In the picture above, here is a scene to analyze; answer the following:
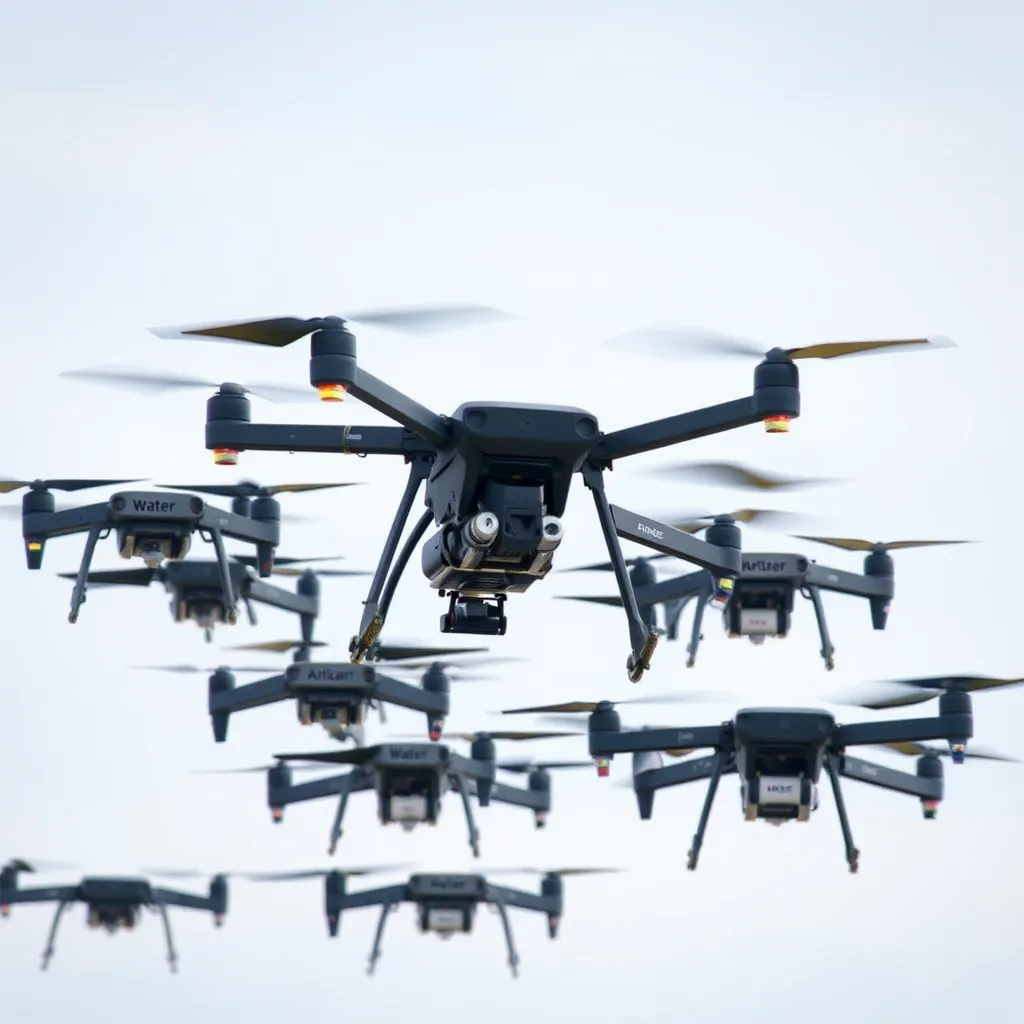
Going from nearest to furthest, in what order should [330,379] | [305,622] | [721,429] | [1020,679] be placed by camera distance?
[330,379] → [721,429] → [1020,679] → [305,622]

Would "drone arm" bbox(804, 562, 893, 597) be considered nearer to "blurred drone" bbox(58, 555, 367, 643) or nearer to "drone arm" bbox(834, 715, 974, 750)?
"drone arm" bbox(834, 715, 974, 750)

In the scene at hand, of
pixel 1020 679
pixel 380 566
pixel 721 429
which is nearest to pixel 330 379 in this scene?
pixel 380 566

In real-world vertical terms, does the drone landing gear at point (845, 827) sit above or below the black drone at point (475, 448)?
below

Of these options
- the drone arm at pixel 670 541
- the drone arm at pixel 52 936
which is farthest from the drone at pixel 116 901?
the drone arm at pixel 670 541

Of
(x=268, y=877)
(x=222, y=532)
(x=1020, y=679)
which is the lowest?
(x=268, y=877)

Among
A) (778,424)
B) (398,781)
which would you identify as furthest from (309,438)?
(398,781)

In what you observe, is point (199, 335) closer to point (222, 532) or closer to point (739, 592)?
point (222, 532)

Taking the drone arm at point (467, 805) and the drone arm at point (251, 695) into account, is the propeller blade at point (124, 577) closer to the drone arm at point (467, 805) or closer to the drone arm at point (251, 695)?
the drone arm at point (251, 695)
